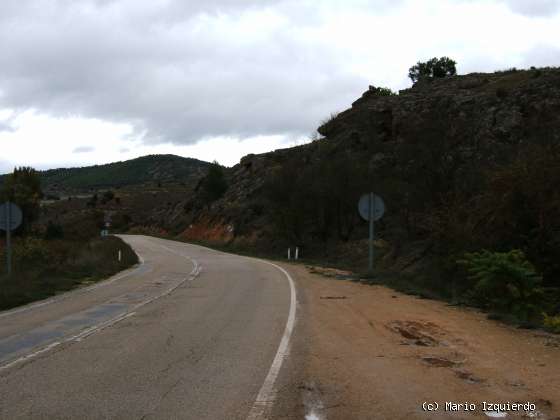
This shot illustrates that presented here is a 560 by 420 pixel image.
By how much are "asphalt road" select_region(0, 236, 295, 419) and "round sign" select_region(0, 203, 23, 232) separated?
17.5 feet

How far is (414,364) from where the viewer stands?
8477mm

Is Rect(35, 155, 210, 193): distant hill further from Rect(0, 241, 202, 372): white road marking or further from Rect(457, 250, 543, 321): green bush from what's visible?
Rect(457, 250, 543, 321): green bush

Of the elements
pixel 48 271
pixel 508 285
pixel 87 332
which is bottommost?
pixel 48 271

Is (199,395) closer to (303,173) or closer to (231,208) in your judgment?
(303,173)

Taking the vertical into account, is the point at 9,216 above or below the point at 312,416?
above

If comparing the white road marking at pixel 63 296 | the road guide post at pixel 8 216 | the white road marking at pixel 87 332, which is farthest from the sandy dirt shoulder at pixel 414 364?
the road guide post at pixel 8 216

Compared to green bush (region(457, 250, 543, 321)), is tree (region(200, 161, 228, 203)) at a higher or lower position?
higher

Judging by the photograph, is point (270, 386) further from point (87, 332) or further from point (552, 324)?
point (552, 324)

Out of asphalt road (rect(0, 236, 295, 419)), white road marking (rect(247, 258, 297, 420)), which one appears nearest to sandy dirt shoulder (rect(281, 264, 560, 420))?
white road marking (rect(247, 258, 297, 420))

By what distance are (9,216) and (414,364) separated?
1738cm

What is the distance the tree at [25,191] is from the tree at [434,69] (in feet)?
179

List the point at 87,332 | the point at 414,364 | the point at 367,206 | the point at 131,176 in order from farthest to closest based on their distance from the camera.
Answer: the point at 131,176
the point at 367,206
the point at 87,332
the point at 414,364

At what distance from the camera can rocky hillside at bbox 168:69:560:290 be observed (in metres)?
18.0

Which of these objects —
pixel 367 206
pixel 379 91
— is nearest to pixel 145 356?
pixel 367 206
